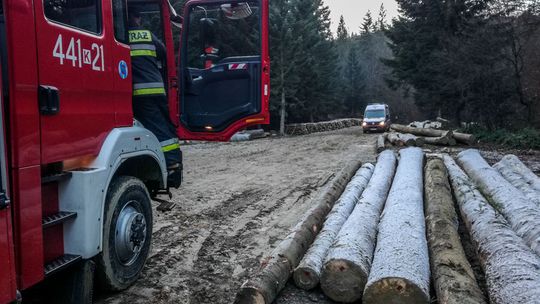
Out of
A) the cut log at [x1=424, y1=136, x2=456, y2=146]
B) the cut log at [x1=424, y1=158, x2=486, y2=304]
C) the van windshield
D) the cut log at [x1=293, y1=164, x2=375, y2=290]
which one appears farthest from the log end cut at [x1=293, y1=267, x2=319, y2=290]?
the van windshield

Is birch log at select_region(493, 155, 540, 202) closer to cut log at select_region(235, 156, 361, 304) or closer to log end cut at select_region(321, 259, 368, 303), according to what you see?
cut log at select_region(235, 156, 361, 304)

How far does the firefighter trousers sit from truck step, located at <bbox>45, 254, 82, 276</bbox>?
2.03 metres

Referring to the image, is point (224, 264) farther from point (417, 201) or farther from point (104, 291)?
point (417, 201)

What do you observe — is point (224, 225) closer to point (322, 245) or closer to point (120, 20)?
point (322, 245)

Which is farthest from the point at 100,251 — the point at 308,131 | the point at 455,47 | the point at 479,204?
the point at 308,131

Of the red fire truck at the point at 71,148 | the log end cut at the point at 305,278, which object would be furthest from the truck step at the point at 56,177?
the log end cut at the point at 305,278

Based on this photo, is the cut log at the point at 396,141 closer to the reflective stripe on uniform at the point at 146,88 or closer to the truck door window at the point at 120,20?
the reflective stripe on uniform at the point at 146,88

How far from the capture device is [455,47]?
23953mm

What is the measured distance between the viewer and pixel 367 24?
93.4 m

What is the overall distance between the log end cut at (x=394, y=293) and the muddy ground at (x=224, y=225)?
25.4 inches

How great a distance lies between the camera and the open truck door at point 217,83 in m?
6.39

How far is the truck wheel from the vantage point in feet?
13.1

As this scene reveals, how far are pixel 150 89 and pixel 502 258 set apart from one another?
3.98 metres

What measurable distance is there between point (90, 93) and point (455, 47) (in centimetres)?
2381
